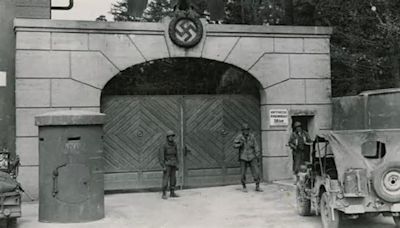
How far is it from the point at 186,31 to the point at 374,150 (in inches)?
307

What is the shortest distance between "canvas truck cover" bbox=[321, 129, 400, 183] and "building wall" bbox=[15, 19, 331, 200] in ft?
22.7

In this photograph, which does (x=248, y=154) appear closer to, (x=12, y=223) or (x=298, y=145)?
(x=298, y=145)

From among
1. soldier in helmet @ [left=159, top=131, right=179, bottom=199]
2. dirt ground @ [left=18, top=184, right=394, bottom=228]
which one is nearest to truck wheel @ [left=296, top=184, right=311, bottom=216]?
dirt ground @ [left=18, top=184, right=394, bottom=228]

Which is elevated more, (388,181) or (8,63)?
(8,63)

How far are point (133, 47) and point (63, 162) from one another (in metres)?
5.52

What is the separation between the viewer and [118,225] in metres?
9.73

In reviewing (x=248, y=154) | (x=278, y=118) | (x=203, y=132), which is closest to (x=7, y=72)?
(x=203, y=132)

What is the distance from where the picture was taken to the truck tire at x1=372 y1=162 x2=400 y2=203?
317 inches

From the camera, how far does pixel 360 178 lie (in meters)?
8.14

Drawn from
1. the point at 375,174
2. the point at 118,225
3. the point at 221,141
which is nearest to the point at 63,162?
the point at 118,225

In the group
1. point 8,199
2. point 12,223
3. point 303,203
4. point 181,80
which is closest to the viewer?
point 8,199

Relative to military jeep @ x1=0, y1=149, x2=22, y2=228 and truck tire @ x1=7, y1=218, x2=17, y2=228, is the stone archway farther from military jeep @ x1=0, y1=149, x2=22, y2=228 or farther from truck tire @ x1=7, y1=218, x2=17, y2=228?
military jeep @ x1=0, y1=149, x2=22, y2=228

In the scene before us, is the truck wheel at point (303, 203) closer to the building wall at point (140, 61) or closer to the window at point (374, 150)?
the window at point (374, 150)

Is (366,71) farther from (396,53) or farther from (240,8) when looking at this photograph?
(240,8)
